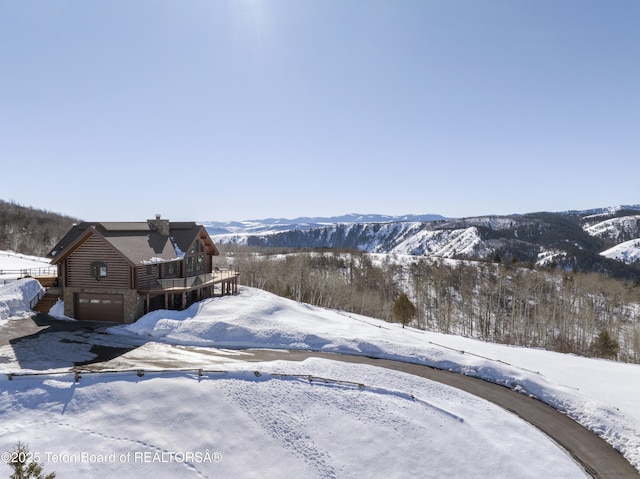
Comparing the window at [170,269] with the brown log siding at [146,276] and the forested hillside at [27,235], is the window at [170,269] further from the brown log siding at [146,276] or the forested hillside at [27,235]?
the forested hillside at [27,235]

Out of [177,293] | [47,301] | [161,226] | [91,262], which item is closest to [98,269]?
[91,262]

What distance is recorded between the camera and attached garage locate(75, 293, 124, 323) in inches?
1190

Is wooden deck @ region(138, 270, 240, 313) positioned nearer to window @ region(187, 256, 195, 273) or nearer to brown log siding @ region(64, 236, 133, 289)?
window @ region(187, 256, 195, 273)

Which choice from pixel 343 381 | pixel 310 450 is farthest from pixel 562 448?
pixel 310 450

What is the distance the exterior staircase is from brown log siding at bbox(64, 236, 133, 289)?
297 centimetres

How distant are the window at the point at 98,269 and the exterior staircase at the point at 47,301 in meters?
5.03

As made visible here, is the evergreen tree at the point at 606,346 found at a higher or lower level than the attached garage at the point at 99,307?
lower

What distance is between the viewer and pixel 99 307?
3052 cm

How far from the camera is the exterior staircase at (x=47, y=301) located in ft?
103

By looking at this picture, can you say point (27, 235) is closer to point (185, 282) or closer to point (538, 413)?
point (185, 282)

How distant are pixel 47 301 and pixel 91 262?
239 inches

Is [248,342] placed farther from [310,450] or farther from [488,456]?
[488,456]

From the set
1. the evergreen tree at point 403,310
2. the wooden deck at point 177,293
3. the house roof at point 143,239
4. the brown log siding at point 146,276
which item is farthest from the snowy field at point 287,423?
the evergreen tree at point 403,310

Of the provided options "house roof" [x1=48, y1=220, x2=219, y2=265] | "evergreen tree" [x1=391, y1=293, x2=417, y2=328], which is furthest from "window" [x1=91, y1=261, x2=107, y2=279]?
"evergreen tree" [x1=391, y1=293, x2=417, y2=328]
